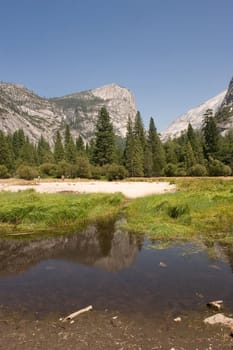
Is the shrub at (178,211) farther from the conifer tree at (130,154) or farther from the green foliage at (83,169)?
the conifer tree at (130,154)

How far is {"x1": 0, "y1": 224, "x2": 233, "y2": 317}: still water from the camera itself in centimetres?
878

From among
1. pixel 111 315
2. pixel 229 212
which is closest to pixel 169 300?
pixel 111 315

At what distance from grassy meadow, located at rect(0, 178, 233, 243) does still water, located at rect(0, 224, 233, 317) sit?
5.92 feet

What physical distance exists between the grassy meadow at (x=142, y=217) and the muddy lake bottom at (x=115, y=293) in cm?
216

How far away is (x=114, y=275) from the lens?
36.7 ft

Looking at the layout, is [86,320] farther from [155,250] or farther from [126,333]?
[155,250]

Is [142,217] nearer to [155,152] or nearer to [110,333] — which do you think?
[110,333]

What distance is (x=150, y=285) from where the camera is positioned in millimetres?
10008

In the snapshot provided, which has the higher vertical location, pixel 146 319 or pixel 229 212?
pixel 229 212

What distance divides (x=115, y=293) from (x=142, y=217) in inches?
465

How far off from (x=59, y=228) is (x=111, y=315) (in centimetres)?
1201

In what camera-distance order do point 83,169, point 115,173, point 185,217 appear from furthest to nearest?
point 83,169
point 115,173
point 185,217

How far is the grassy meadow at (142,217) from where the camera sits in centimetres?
1738

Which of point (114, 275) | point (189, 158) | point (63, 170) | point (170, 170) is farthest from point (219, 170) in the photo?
point (114, 275)
